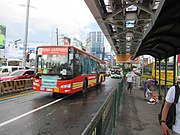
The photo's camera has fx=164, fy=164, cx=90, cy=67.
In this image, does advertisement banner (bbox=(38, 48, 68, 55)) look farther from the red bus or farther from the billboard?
the billboard

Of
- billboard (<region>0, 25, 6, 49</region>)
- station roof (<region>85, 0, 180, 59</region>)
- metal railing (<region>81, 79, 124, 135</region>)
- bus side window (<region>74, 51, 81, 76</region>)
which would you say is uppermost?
billboard (<region>0, 25, 6, 49</region>)

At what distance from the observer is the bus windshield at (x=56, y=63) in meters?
8.97

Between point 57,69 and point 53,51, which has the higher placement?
point 53,51

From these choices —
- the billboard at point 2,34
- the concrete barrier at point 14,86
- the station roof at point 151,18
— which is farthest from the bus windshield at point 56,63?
the billboard at point 2,34

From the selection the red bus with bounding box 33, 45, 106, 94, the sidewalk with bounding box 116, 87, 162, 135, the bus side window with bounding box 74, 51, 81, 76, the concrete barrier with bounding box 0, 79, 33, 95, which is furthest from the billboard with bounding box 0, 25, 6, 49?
the sidewalk with bounding box 116, 87, 162, 135

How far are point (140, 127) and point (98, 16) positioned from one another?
19.8 ft

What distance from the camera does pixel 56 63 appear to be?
912 centimetres

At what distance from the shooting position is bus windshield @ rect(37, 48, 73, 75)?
8969 millimetres

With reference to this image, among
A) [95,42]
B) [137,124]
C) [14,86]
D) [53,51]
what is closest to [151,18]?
[53,51]

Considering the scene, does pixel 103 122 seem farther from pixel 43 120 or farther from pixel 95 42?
pixel 95 42

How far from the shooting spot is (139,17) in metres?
9.85

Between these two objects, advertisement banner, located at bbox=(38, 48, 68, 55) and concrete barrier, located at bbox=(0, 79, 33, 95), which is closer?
advertisement banner, located at bbox=(38, 48, 68, 55)

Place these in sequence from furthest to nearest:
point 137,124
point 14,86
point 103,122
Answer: point 14,86, point 137,124, point 103,122

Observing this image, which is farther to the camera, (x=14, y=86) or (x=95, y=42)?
(x=95, y=42)
